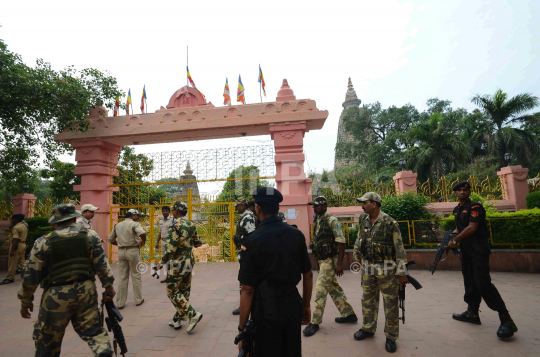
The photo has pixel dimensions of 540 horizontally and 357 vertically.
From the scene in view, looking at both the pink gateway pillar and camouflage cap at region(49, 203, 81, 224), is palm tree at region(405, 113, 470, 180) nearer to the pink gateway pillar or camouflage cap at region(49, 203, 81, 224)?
the pink gateway pillar

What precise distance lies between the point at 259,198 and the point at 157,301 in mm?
4003

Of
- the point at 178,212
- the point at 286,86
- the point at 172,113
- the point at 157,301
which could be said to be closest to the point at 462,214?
the point at 178,212

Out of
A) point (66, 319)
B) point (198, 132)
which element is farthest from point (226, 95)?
point (66, 319)

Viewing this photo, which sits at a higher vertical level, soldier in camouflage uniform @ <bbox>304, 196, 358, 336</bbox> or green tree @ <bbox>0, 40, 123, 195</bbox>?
green tree @ <bbox>0, 40, 123, 195</bbox>

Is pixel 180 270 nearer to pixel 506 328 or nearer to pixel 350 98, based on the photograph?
pixel 506 328

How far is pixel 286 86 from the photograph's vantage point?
26.3 ft

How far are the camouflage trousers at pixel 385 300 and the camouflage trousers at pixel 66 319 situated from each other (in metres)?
2.64

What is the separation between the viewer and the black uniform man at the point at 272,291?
1.91 meters

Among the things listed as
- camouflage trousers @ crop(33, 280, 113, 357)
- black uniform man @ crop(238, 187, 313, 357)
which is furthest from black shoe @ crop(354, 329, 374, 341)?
camouflage trousers @ crop(33, 280, 113, 357)

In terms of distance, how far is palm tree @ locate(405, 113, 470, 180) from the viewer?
17.9 meters

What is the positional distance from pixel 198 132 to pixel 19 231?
488 cm

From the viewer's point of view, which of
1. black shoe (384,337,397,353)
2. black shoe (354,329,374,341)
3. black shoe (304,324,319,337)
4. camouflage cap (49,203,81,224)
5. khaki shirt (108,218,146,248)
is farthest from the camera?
khaki shirt (108,218,146,248)

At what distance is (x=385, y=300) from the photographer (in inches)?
127

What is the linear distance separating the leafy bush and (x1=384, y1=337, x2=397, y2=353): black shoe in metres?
8.29
